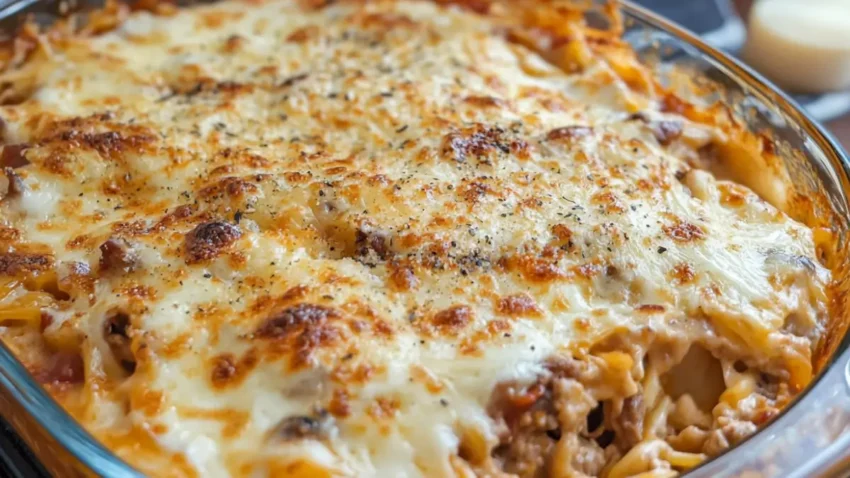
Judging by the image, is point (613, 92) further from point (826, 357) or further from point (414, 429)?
point (414, 429)

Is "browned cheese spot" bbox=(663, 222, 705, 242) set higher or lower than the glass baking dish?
higher

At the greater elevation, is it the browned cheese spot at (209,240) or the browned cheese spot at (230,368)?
the browned cheese spot at (209,240)

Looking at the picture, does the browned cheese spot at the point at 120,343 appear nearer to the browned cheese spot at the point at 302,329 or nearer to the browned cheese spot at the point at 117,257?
the browned cheese spot at the point at 117,257

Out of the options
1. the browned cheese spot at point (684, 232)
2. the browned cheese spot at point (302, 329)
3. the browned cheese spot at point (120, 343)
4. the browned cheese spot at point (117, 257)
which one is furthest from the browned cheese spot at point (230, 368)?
the browned cheese spot at point (684, 232)

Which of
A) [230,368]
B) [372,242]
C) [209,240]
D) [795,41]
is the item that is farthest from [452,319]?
[795,41]

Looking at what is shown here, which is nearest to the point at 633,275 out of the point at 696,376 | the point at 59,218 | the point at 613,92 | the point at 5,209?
the point at 696,376

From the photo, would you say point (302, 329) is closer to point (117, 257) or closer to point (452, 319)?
point (452, 319)

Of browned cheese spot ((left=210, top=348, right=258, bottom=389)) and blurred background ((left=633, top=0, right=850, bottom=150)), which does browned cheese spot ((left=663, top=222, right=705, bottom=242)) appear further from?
blurred background ((left=633, top=0, right=850, bottom=150))

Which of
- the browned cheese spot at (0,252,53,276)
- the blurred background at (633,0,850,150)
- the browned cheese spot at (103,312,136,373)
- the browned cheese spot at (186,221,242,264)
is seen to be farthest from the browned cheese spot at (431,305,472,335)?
the blurred background at (633,0,850,150)
